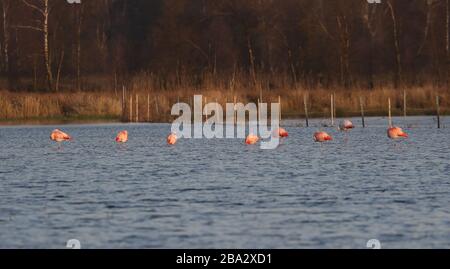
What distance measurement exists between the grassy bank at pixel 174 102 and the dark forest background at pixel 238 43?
443 inches

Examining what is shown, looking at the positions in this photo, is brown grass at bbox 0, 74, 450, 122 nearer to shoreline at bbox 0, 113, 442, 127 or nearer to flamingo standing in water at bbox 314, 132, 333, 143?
shoreline at bbox 0, 113, 442, 127

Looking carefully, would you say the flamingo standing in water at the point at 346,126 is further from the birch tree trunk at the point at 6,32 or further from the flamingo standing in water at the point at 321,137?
the birch tree trunk at the point at 6,32

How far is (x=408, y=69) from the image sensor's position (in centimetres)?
7444

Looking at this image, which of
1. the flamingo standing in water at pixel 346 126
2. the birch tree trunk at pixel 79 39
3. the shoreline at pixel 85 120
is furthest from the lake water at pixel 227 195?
the birch tree trunk at pixel 79 39

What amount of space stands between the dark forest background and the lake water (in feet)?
104

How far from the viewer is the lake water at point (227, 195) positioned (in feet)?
56.9

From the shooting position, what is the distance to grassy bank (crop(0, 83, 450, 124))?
49781 millimetres

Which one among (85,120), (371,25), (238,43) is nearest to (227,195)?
(85,120)

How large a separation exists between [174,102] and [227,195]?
93.6ft

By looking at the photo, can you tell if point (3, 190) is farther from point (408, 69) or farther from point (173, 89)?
point (408, 69)

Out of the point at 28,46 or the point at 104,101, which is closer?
A: the point at 104,101

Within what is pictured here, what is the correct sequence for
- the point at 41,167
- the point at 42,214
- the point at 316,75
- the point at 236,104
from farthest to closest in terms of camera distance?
the point at 316,75
the point at 236,104
the point at 41,167
the point at 42,214
